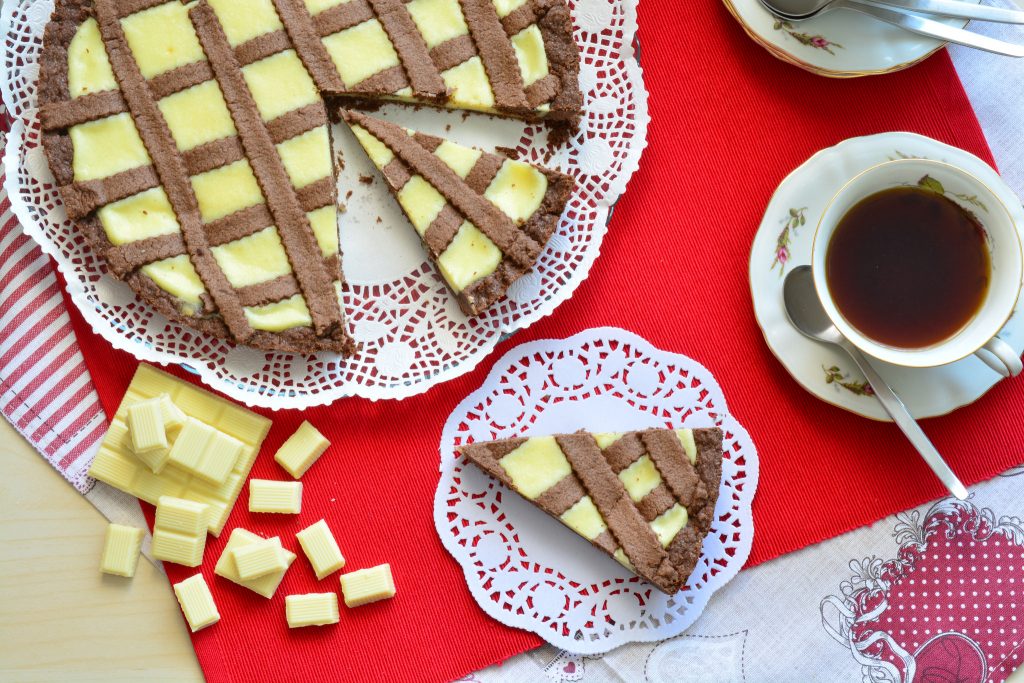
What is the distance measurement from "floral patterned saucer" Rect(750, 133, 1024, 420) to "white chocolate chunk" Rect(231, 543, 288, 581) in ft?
4.28

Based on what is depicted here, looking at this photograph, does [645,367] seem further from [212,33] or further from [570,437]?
[212,33]

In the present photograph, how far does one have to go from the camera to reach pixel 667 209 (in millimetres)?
2195

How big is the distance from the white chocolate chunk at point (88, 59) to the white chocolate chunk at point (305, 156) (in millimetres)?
432

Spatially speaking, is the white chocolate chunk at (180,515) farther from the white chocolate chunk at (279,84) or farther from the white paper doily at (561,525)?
the white chocolate chunk at (279,84)

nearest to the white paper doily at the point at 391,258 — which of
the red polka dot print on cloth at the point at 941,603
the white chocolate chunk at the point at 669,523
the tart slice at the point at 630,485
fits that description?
the tart slice at the point at 630,485

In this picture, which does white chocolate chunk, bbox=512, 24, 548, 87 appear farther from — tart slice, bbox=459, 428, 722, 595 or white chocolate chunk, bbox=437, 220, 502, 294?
tart slice, bbox=459, 428, 722, 595

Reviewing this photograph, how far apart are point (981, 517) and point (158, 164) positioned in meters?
2.17

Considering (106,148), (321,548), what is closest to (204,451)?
(321,548)

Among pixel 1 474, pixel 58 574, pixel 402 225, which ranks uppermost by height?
pixel 402 225

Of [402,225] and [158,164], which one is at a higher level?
[158,164]

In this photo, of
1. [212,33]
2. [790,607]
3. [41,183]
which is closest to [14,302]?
[41,183]

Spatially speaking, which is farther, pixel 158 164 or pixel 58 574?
pixel 58 574

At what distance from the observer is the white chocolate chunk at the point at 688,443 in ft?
6.79

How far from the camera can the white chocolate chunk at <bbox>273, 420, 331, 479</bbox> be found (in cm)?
213
